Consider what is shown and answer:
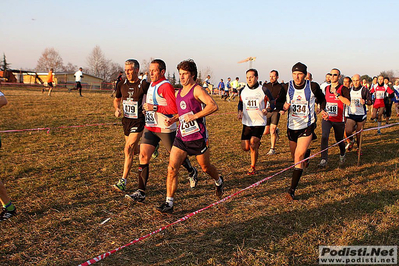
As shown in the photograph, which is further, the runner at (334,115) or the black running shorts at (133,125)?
the runner at (334,115)

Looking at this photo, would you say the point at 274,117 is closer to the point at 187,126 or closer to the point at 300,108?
the point at 300,108

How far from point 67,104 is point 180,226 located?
16586 millimetres

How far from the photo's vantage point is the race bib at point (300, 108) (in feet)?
18.9

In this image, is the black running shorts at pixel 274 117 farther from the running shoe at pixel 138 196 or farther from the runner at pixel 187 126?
the running shoe at pixel 138 196

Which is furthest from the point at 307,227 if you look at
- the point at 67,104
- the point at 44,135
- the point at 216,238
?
the point at 67,104

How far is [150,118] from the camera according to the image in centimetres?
527

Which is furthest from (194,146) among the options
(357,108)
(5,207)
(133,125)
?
(357,108)

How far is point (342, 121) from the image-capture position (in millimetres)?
7723

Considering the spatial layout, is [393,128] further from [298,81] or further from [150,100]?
[150,100]

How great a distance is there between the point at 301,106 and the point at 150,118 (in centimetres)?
275

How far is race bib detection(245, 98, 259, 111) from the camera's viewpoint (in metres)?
6.84

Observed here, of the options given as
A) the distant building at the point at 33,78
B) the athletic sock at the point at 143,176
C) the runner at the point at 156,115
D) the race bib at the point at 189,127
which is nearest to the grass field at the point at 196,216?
the athletic sock at the point at 143,176

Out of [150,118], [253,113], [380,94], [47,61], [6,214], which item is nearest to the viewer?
[6,214]

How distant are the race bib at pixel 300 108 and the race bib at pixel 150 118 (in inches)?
101
